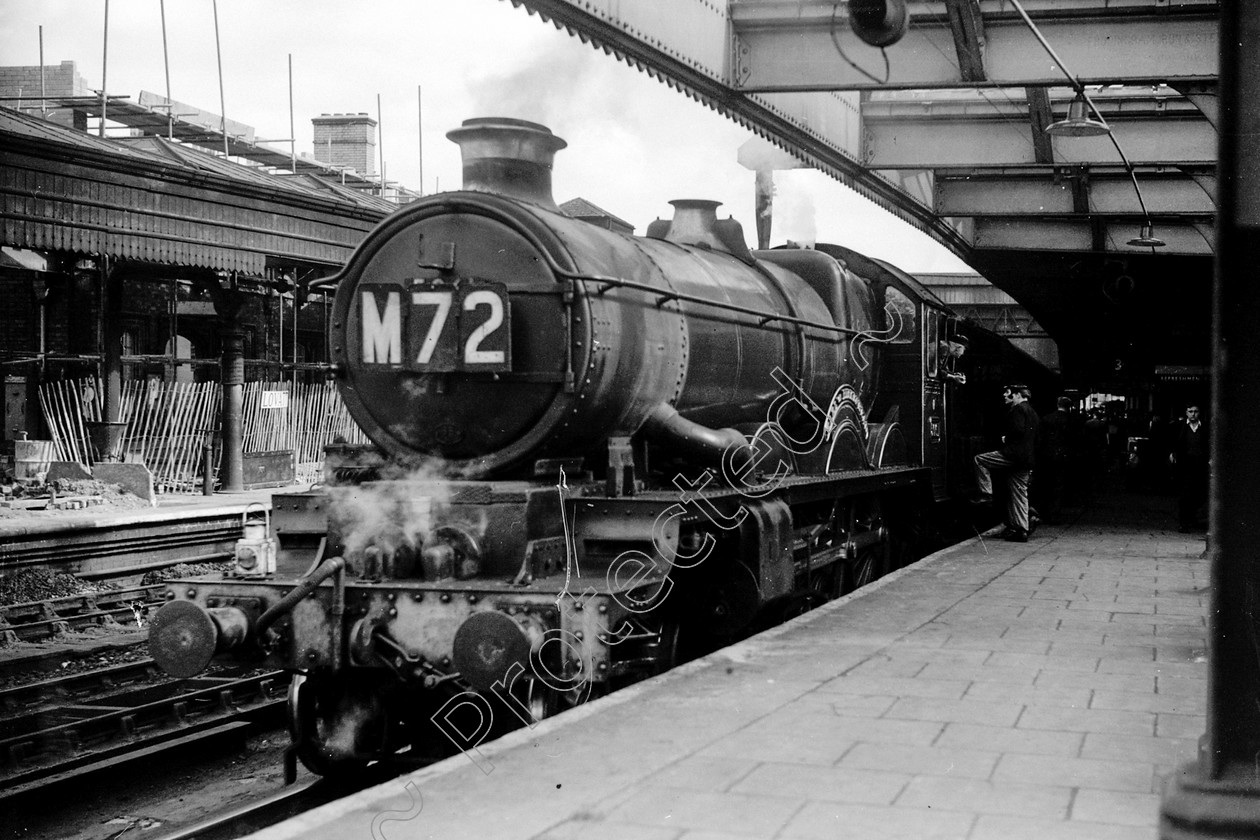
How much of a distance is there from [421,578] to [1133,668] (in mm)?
3797

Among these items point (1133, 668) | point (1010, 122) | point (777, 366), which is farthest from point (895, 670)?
point (1010, 122)

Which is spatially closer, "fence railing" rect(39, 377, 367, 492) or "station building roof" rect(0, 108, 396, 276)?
"station building roof" rect(0, 108, 396, 276)

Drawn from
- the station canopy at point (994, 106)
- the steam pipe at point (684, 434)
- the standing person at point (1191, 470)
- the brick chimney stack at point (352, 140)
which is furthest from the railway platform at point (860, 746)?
the brick chimney stack at point (352, 140)

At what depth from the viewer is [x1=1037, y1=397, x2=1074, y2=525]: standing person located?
50.4ft

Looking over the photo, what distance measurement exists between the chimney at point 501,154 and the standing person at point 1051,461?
10477mm

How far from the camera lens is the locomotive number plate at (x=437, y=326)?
5684mm

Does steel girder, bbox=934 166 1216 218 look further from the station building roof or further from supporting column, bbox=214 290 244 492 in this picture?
supporting column, bbox=214 290 244 492

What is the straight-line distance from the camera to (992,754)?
4.59 meters

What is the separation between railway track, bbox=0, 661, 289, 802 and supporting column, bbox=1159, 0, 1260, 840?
5735 millimetres

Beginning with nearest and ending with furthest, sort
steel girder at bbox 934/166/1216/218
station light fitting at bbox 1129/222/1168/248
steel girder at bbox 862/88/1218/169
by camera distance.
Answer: steel girder at bbox 862/88/1218/169, steel girder at bbox 934/166/1216/218, station light fitting at bbox 1129/222/1168/248

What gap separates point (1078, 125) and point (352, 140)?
17.3 m

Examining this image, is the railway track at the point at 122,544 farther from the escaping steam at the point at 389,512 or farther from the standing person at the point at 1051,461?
the standing person at the point at 1051,461

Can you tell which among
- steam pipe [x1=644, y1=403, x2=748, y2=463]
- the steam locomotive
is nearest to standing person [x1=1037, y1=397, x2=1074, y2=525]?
the steam locomotive

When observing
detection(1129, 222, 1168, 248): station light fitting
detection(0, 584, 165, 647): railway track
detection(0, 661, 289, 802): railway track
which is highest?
detection(1129, 222, 1168, 248): station light fitting
